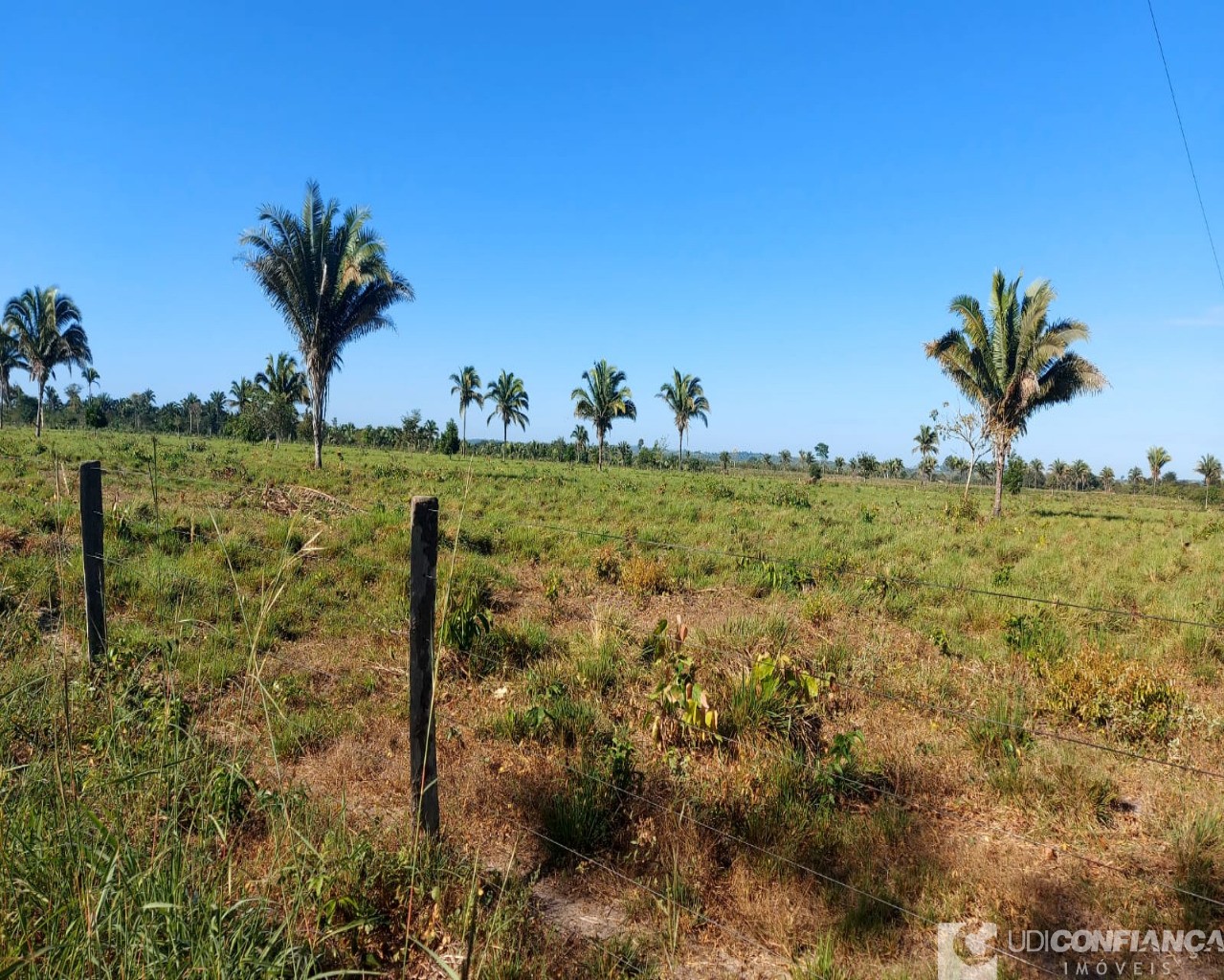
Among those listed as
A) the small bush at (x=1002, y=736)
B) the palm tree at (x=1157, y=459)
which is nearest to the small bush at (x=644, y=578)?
the small bush at (x=1002, y=736)

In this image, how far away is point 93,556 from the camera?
347cm

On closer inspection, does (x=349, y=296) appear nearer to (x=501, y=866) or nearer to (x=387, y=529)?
→ (x=387, y=529)

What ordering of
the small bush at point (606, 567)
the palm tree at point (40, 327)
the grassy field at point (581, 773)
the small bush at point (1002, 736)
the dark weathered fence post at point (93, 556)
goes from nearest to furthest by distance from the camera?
the grassy field at point (581, 773)
the small bush at point (1002, 736)
the dark weathered fence post at point (93, 556)
the small bush at point (606, 567)
the palm tree at point (40, 327)

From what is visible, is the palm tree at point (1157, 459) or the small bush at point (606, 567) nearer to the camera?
the small bush at point (606, 567)

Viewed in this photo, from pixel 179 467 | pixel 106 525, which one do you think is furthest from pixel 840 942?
pixel 179 467

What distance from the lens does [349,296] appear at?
65.1 ft

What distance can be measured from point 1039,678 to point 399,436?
4975 centimetres

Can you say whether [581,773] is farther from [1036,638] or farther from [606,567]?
[606,567]

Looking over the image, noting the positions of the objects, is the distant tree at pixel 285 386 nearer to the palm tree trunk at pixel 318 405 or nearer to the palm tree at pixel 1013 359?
the palm tree trunk at pixel 318 405

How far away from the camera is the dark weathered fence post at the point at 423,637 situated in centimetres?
A: 220

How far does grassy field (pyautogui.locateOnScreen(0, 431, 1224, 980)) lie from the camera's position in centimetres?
180

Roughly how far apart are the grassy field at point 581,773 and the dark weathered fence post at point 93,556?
0.17 meters

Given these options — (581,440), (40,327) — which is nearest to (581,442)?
(581,440)

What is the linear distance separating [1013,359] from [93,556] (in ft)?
72.1
